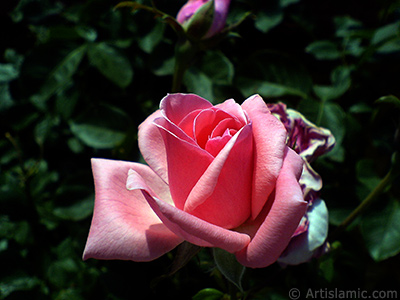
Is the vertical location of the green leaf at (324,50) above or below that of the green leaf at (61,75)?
above

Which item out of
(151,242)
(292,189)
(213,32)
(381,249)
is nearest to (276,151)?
(292,189)

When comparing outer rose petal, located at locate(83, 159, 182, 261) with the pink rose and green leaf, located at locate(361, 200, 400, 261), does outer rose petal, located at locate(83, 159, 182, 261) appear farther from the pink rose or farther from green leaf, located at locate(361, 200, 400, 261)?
green leaf, located at locate(361, 200, 400, 261)

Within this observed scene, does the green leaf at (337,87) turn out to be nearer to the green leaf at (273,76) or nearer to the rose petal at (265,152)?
the green leaf at (273,76)

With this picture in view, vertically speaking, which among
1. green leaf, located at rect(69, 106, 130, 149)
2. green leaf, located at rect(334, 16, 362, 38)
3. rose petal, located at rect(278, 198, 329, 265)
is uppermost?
green leaf, located at rect(334, 16, 362, 38)

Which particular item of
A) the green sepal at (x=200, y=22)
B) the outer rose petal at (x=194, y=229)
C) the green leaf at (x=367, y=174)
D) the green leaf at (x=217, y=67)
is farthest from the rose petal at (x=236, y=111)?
the green leaf at (x=367, y=174)

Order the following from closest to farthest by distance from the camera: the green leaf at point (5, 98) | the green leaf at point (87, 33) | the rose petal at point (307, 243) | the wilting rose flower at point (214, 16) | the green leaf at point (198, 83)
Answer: the rose petal at point (307, 243)
the wilting rose flower at point (214, 16)
the green leaf at point (198, 83)
the green leaf at point (87, 33)
the green leaf at point (5, 98)

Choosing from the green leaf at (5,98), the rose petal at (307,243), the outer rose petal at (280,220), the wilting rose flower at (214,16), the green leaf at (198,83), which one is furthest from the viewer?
the green leaf at (5,98)

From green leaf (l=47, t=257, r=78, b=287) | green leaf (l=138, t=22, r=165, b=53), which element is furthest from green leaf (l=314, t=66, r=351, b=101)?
green leaf (l=47, t=257, r=78, b=287)
